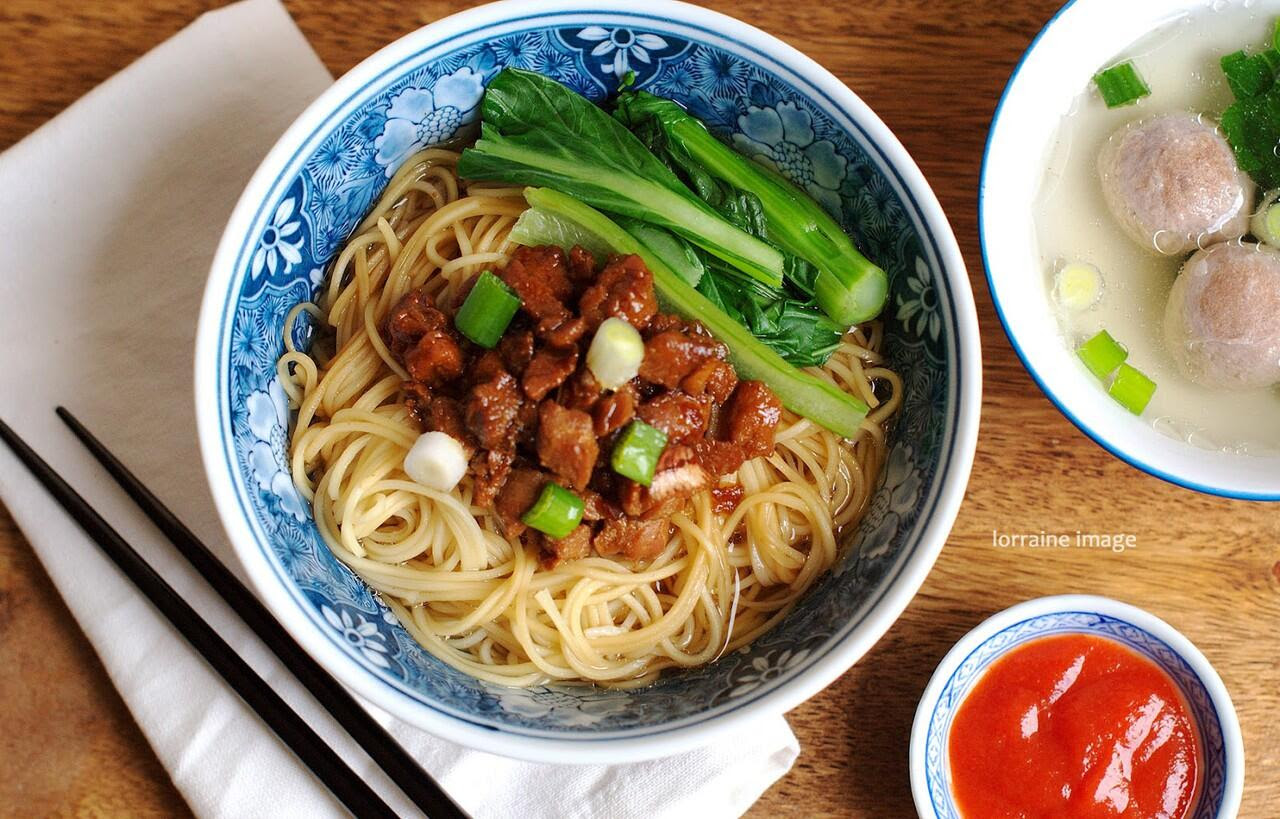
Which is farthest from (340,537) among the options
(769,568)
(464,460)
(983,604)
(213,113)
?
(983,604)

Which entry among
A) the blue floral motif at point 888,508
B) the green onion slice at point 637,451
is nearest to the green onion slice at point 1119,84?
the blue floral motif at point 888,508

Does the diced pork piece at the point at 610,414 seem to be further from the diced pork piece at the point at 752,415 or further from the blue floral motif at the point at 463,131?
the blue floral motif at the point at 463,131

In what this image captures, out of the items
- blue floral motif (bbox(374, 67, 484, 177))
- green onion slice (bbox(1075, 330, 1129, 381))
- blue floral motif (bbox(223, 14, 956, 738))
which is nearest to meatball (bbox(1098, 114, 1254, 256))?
green onion slice (bbox(1075, 330, 1129, 381))

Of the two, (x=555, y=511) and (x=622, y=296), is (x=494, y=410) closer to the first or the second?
(x=555, y=511)

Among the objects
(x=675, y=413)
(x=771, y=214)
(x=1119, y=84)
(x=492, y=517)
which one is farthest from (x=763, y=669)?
(x=1119, y=84)

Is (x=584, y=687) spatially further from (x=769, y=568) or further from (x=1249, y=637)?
(x=1249, y=637)

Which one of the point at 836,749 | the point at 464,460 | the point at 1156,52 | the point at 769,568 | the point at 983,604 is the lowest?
the point at 836,749

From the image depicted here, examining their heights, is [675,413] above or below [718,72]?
below
